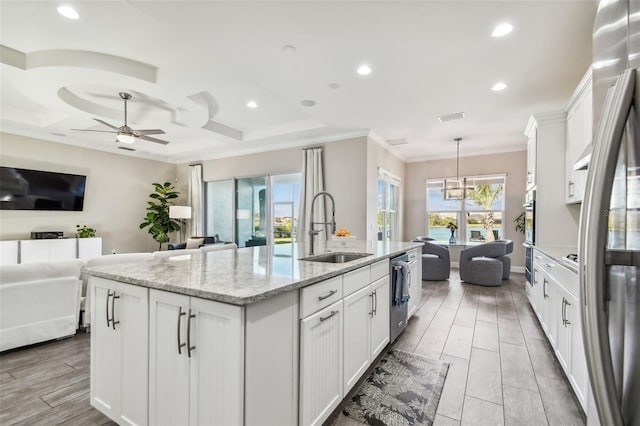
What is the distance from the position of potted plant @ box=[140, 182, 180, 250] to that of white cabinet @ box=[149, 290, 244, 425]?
6.49 metres

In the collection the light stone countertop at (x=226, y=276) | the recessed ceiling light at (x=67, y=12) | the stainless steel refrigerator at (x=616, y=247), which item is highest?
the recessed ceiling light at (x=67, y=12)

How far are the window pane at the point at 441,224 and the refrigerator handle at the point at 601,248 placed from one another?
284 inches

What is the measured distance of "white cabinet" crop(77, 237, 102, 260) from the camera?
5.81 m

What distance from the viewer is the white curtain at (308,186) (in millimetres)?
5689

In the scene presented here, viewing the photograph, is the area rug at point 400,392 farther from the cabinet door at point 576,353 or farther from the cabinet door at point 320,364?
the cabinet door at point 576,353

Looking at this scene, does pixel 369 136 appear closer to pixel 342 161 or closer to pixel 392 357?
pixel 342 161

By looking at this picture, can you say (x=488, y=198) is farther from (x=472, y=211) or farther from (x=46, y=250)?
(x=46, y=250)

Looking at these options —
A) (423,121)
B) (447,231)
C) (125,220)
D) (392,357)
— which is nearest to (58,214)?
(125,220)

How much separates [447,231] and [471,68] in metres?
5.05

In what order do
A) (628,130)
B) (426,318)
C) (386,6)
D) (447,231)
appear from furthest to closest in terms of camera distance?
(447,231) → (426,318) → (386,6) → (628,130)

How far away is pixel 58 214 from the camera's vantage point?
584 cm

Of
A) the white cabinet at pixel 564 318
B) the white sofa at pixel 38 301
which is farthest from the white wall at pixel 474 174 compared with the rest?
the white sofa at pixel 38 301

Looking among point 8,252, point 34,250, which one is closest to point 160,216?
point 34,250

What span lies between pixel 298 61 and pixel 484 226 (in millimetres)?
6180
